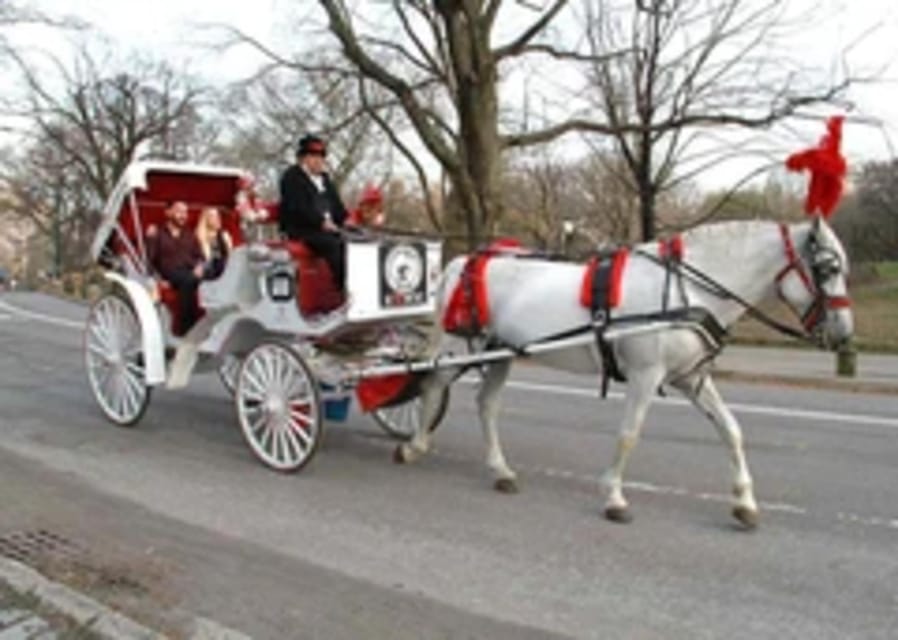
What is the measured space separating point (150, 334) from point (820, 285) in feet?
18.5

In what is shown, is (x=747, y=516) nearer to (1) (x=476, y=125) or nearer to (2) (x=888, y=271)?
(1) (x=476, y=125)

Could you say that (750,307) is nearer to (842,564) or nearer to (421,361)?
(842,564)

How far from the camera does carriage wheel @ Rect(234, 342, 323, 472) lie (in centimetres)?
672

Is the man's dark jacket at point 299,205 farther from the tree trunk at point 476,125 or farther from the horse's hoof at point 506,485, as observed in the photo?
the tree trunk at point 476,125

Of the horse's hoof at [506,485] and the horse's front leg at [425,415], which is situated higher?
the horse's front leg at [425,415]

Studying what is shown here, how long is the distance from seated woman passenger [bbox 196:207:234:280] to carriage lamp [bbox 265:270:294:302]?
4.30ft

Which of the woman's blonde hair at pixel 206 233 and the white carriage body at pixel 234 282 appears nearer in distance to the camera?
the white carriage body at pixel 234 282

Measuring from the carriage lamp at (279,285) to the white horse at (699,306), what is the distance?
7.14 ft

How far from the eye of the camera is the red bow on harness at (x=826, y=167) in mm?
5031

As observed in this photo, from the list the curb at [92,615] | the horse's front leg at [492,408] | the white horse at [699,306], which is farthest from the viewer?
the horse's front leg at [492,408]

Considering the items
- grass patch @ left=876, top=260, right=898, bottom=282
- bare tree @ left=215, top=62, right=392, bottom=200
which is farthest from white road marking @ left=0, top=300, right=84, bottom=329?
grass patch @ left=876, top=260, right=898, bottom=282

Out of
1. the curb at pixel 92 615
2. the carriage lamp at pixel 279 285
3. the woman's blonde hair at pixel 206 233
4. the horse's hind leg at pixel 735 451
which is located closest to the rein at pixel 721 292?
the horse's hind leg at pixel 735 451

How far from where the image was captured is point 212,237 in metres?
9.09

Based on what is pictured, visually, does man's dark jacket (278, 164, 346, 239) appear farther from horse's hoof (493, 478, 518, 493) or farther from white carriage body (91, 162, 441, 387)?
horse's hoof (493, 478, 518, 493)
